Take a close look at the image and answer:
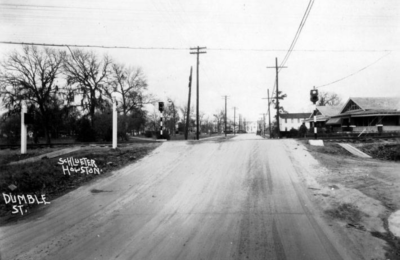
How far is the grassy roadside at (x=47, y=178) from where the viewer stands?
244 inches

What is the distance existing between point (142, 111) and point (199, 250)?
45.5 meters

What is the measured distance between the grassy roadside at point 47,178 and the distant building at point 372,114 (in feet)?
111

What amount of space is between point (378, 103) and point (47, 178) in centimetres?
4253

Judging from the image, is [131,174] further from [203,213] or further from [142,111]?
[142,111]

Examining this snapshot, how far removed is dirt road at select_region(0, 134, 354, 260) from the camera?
397 centimetres

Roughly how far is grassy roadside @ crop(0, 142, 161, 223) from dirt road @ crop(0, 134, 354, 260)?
0.53 meters

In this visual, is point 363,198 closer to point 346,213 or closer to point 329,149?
point 346,213

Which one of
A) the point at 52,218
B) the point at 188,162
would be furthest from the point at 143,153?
the point at 52,218

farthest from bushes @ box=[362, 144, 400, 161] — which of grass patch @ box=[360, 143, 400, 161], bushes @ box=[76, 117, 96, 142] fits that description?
bushes @ box=[76, 117, 96, 142]

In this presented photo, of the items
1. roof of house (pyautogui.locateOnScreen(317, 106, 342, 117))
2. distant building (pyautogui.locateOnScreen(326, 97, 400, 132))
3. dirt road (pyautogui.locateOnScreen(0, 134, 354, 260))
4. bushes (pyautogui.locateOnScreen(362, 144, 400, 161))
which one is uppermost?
roof of house (pyautogui.locateOnScreen(317, 106, 342, 117))

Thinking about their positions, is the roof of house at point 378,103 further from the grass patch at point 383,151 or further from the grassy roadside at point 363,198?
the grassy roadside at point 363,198

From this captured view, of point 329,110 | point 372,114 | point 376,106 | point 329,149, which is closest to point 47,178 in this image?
point 329,149

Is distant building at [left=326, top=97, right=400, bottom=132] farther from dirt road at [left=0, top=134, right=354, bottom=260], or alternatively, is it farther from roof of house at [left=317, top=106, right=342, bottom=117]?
dirt road at [left=0, top=134, right=354, bottom=260]

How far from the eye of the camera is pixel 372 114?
34.9m
